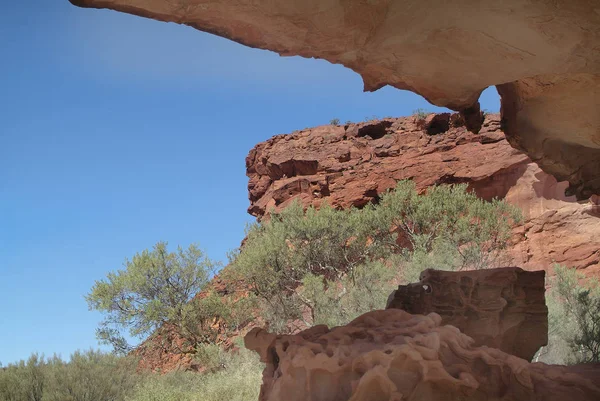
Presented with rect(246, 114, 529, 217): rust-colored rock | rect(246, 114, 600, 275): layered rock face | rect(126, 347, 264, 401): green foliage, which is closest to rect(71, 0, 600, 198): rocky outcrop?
rect(126, 347, 264, 401): green foliage

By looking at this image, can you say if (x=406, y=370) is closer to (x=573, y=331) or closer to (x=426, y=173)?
(x=573, y=331)

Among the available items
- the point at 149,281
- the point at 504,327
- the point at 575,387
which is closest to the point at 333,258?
the point at 149,281

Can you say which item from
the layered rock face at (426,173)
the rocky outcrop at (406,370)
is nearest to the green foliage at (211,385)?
the rocky outcrop at (406,370)

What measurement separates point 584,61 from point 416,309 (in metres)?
3.13

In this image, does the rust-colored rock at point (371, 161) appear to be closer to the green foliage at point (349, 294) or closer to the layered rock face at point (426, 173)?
the layered rock face at point (426, 173)

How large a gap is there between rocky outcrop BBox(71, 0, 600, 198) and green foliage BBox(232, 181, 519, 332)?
42.1ft

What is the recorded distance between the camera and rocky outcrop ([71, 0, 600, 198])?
11.3ft

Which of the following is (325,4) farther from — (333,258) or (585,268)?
(585,268)

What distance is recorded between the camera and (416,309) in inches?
243

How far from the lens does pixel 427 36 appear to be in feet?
12.9

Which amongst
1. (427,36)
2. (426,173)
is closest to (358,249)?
(426,173)

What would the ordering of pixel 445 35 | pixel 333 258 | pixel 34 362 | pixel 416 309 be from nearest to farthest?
1. pixel 445 35
2. pixel 416 309
3. pixel 34 362
4. pixel 333 258

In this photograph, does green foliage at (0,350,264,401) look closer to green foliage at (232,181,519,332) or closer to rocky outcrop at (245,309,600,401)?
green foliage at (232,181,519,332)

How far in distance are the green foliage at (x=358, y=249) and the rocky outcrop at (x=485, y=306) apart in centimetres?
1053
